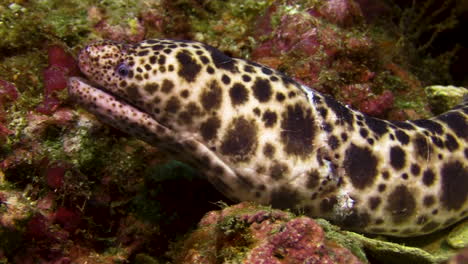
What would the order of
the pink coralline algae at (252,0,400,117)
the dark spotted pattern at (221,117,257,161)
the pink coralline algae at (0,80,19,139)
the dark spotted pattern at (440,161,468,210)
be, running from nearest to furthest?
the dark spotted pattern at (221,117,257,161) < the pink coralline algae at (0,80,19,139) < the dark spotted pattern at (440,161,468,210) < the pink coralline algae at (252,0,400,117)

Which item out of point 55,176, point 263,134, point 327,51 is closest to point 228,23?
point 327,51

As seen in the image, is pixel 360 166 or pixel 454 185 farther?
pixel 454 185

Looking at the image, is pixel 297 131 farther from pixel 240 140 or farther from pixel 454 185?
pixel 454 185

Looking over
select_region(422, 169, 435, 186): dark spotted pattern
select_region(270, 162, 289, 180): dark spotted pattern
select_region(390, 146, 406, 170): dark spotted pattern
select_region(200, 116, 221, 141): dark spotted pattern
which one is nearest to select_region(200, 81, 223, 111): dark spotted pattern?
select_region(200, 116, 221, 141): dark spotted pattern

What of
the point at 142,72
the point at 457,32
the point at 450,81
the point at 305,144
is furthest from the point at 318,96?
the point at 457,32

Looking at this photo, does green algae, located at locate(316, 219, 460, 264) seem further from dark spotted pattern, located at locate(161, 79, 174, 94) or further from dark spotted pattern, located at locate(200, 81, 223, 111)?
dark spotted pattern, located at locate(161, 79, 174, 94)

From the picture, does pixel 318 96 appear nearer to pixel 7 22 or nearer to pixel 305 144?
pixel 305 144
